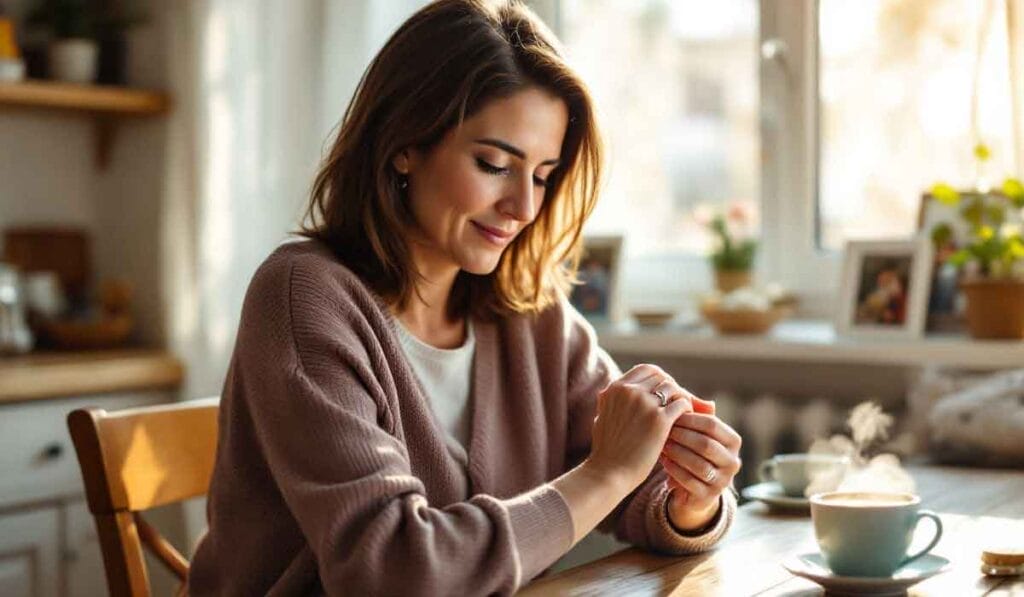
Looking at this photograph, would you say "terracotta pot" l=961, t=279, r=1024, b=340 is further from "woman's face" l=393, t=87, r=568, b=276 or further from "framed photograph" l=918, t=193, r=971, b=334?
"woman's face" l=393, t=87, r=568, b=276

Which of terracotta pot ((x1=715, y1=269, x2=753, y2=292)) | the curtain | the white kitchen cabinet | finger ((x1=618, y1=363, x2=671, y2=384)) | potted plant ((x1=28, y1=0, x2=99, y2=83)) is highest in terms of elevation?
potted plant ((x1=28, y1=0, x2=99, y2=83))

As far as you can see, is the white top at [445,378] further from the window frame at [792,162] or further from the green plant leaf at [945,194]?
the window frame at [792,162]

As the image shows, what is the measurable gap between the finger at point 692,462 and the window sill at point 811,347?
0.88 m

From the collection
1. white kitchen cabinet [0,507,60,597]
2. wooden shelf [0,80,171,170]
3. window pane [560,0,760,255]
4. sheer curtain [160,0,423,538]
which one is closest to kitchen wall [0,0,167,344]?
wooden shelf [0,80,171,170]

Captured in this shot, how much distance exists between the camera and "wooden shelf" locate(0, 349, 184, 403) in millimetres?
2631

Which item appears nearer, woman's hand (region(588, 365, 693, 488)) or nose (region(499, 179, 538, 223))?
woman's hand (region(588, 365, 693, 488))

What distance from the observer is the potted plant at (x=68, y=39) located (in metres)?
3.07

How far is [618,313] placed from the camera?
2.71 meters

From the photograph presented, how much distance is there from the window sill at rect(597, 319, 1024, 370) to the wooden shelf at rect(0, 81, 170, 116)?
115cm

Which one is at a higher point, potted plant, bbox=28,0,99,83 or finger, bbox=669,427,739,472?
potted plant, bbox=28,0,99,83

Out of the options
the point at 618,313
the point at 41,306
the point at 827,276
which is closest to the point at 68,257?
the point at 41,306

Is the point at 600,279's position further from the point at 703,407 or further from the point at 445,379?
the point at 703,407

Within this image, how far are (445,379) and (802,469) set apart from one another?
0.46 m

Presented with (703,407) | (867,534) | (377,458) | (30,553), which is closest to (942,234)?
(703,407)
